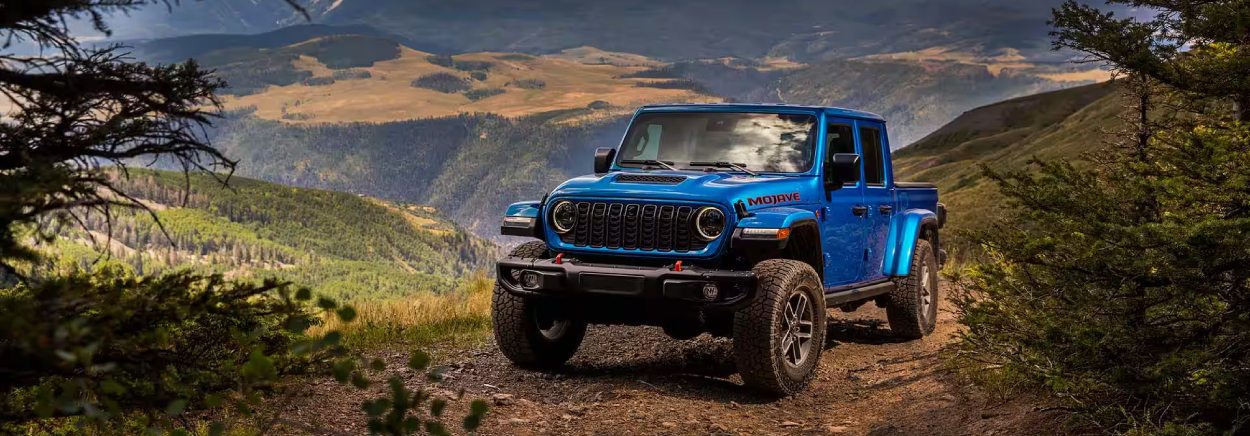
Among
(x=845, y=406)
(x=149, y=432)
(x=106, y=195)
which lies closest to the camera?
(x=149, y=432)

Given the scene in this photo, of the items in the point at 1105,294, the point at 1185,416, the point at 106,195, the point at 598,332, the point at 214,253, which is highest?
the point at 106,195

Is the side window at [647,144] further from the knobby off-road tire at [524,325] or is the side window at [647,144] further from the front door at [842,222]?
the front door at [842,222]

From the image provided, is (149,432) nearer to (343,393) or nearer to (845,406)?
(343,393)

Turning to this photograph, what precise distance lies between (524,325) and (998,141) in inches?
3743

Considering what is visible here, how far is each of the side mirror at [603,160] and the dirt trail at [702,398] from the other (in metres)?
1.68

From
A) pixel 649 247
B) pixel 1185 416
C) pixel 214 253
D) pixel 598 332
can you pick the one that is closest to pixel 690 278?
pixel 649 247

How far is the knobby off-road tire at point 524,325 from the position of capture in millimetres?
8461

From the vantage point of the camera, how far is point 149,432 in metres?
3.19

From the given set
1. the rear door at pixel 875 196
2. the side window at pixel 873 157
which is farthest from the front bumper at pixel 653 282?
the side window at pixel 873 157

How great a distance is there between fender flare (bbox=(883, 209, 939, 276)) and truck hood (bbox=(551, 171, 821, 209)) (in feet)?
6.82

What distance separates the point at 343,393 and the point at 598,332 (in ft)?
13.5

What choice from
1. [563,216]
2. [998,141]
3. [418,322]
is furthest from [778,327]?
[998,141]

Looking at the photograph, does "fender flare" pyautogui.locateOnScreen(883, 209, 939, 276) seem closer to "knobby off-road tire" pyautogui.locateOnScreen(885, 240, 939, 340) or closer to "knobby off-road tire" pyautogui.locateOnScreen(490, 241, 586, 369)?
"knobby off-road tire" pyautogui.locateOnScreen(885, 240, 939, 340)

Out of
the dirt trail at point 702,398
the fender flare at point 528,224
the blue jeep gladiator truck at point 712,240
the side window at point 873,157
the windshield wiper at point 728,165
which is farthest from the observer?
the side window at point 873,157
